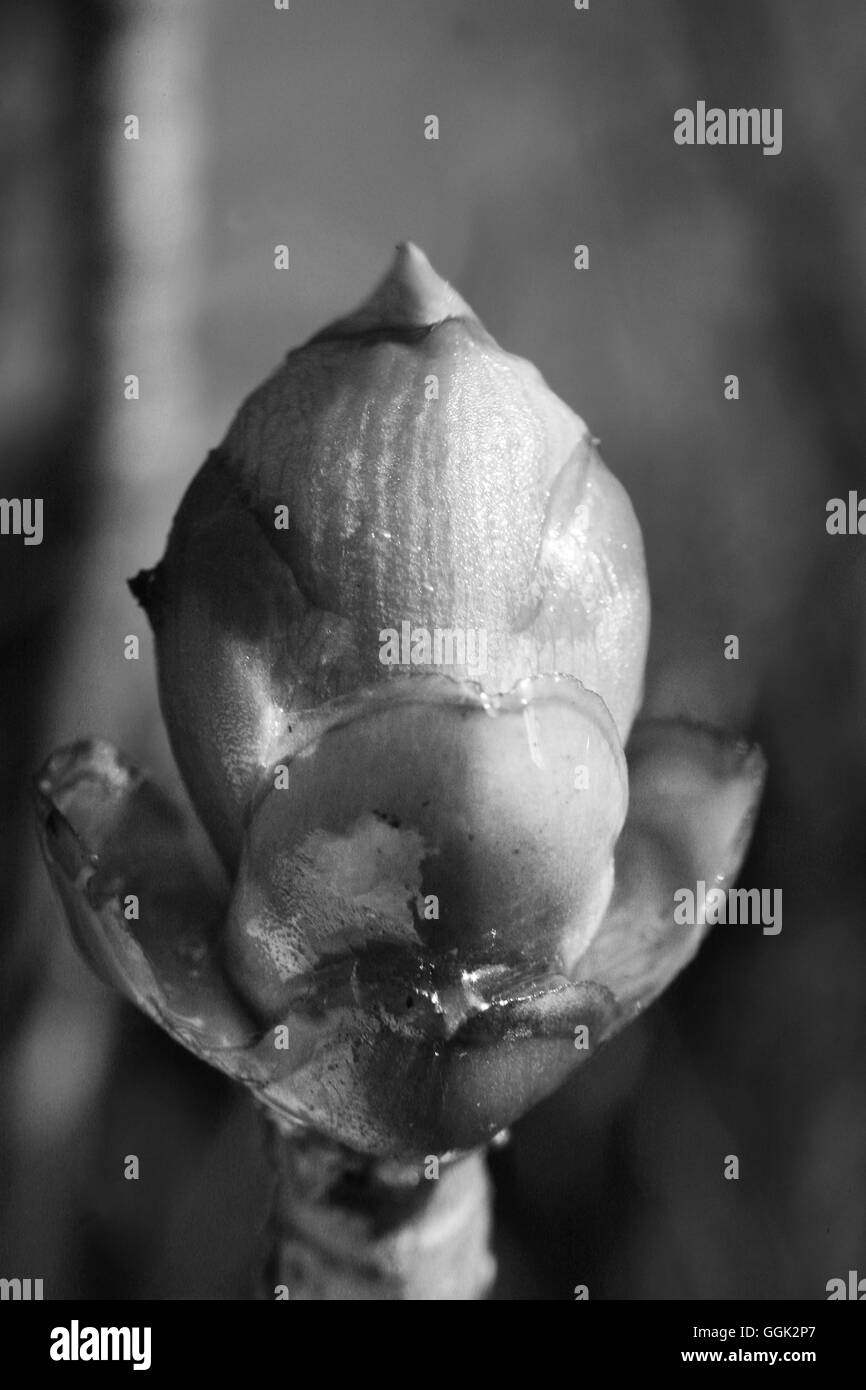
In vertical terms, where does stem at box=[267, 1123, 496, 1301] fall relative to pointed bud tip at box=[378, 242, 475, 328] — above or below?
below

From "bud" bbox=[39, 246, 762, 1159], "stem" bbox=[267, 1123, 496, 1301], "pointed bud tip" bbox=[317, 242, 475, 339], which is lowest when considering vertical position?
"stem" bbox=[267, 1123, 496, 1301]

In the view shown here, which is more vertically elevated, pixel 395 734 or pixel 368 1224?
pixel 395 734

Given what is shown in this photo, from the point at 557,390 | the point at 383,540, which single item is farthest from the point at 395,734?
the point at 557,390

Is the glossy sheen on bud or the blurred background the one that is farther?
the blurred background

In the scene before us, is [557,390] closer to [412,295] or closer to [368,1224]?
[412,295]

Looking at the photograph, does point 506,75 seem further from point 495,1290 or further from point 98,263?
point 495,1290

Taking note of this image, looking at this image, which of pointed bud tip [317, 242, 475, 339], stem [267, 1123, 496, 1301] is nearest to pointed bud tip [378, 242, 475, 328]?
pointed bud tip [317, 242, 475, 339]

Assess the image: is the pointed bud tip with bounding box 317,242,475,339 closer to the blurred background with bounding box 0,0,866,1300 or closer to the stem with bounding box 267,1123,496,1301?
the blurred background with bounding box 0,0,866,1300
